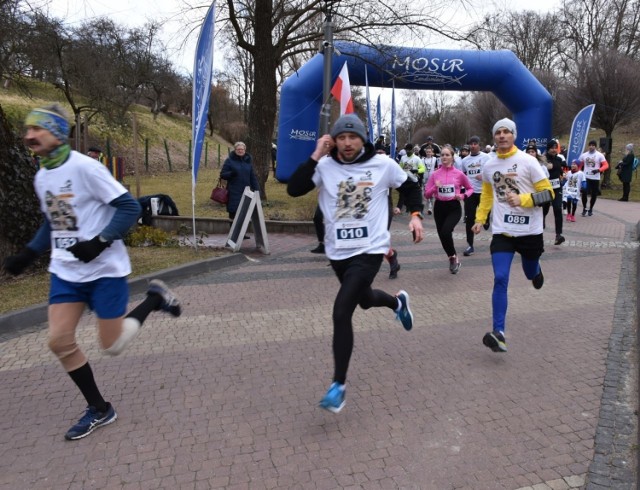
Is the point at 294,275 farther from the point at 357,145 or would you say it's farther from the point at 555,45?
the point at 555,45

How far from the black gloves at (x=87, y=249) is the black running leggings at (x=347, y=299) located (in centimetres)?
142

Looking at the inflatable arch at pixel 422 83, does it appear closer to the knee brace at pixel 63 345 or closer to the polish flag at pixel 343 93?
the polish flag at pixel 343 93

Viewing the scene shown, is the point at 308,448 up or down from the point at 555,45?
down

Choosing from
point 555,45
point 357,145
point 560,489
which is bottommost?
point 560,489

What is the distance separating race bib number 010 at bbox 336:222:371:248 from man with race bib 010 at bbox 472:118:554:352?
4.92ft

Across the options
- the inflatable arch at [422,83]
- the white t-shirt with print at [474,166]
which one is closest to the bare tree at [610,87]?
the inflatable arch at [422,83]

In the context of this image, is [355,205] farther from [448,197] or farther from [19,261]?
[448,197]

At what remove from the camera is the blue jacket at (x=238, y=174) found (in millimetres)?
9125

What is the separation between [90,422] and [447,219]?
18.2 feet

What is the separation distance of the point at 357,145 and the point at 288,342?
2042 mm

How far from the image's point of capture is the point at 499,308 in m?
4.30

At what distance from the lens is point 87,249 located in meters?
2.82

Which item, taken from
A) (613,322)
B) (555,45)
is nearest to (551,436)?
(613,322)

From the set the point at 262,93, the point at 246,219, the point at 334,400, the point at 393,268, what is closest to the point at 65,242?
the point at 334,400
